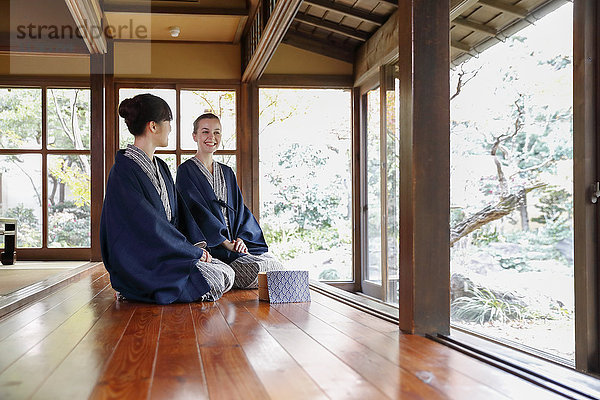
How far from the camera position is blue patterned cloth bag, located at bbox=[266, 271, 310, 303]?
355cm

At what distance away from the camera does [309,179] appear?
7105 millimetres

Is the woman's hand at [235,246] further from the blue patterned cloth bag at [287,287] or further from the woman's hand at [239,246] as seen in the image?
the blue patterned cloth bag at [287,287]

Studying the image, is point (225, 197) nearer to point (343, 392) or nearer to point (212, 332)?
point (212, 332)

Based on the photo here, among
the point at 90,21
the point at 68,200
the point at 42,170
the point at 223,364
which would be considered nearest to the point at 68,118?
the point at 42,170

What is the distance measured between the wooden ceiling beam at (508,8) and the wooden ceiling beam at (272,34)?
4.39ft

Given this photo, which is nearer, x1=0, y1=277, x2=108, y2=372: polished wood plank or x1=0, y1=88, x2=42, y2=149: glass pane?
x1=0, y1=277, x2=108, y2=372: polished wood plank

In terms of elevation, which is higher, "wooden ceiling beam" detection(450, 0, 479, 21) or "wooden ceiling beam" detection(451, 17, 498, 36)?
"wooden ceiling beam" detection(450, 0, 479, 21)

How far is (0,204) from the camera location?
22.4ft

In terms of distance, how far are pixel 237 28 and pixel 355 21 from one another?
120cm

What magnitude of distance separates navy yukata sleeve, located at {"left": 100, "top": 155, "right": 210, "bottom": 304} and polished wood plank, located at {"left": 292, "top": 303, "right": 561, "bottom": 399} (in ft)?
3.39

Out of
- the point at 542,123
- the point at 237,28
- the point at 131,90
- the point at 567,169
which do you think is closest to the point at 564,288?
the point at 567,169

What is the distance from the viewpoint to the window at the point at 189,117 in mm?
6805

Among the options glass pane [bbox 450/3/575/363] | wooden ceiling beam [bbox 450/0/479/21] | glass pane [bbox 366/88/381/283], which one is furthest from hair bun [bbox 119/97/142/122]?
glass pane [bbox 366/88/381/283]

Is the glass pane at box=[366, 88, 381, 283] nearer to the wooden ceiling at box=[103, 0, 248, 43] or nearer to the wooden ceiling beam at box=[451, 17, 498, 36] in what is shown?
the wooden ceiling at box=[103, 0, 248, 43]
